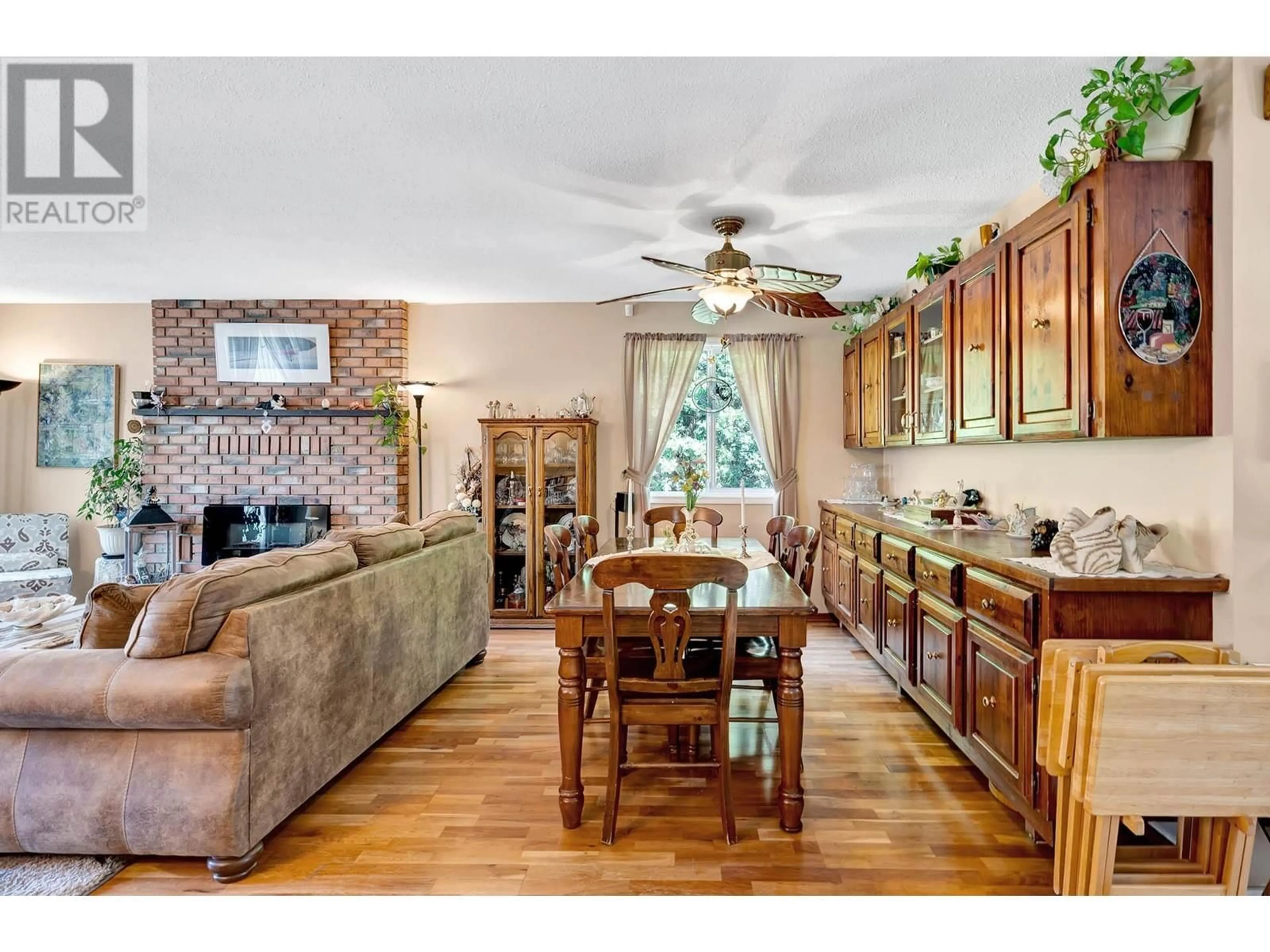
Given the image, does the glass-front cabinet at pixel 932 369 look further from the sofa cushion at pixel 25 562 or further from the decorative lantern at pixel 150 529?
the sofa cushion at pixel 25 562

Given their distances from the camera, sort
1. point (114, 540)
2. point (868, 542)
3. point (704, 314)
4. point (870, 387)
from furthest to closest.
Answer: point (114, 540)
point (870, 387)
point (868, 542)
point (704, 314)

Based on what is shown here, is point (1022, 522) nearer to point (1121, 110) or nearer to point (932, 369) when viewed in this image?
point (932, 369)

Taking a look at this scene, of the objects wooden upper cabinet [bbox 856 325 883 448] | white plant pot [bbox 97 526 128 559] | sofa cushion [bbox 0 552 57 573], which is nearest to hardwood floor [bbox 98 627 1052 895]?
wooden upper cabinet [bbox 856 325 883 448]

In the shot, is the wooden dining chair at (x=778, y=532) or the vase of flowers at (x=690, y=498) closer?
the vase of flowers at (x=690, y=498)

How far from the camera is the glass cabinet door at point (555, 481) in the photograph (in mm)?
5031

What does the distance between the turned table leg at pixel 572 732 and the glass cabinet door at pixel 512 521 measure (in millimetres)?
2846

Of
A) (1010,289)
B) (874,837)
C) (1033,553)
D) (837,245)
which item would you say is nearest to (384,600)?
(874,837)

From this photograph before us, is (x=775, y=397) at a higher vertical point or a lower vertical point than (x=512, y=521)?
higher

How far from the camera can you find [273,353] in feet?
17.1

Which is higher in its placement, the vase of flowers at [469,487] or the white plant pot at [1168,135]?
the white plant pot at [1168,135]

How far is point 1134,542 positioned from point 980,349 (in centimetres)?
127

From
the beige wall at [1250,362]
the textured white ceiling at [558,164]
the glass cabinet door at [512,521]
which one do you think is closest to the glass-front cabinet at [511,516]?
the glass cabinet door at [512,521]

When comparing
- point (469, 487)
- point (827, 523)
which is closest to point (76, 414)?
point (469, 487)

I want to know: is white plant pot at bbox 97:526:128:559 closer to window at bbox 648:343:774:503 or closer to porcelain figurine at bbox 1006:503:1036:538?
window at bbox 648:343:774:503
